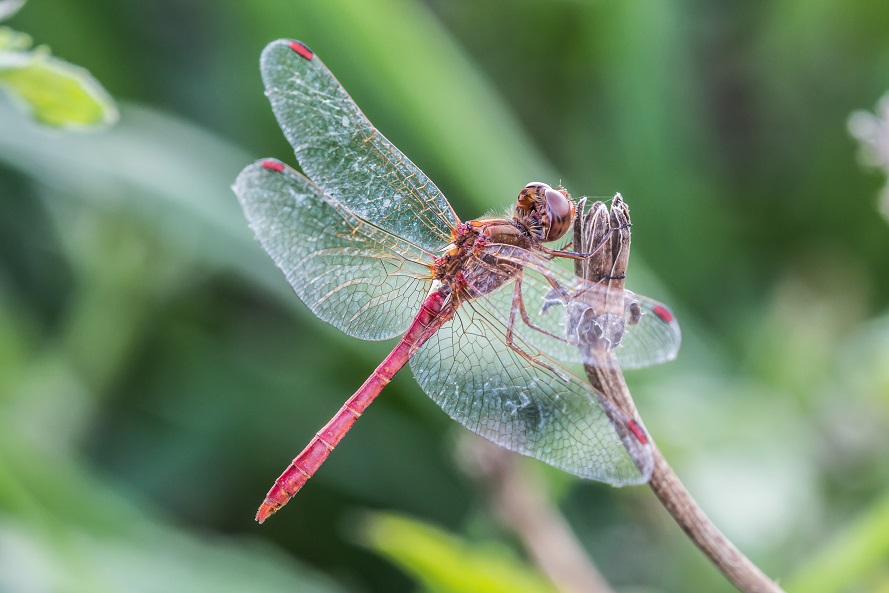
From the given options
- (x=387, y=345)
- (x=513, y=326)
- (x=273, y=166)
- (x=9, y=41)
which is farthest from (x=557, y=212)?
(x=387, y=345)

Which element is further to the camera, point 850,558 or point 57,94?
point 850,558

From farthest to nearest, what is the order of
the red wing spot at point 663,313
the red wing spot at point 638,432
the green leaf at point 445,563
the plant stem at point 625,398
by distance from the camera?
the green leaf at point 445,563, the red wing spot at point 663,313, the red wing spot at point 638,432, the plant stem at point 625,398

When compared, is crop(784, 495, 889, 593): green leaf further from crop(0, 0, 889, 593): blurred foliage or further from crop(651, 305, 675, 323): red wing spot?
crop(651, 305, 675, 323): red wing spot

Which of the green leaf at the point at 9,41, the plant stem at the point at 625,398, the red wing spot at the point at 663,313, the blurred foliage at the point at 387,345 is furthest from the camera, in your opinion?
the blurred foliage at the point at 387,345

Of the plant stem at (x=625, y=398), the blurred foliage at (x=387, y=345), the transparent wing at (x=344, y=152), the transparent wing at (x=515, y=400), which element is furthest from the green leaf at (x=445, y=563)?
the plant stem at (x=625, y=398)

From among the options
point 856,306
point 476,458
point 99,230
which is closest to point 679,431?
point 476,458

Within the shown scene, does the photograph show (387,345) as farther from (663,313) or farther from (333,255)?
(663,313)

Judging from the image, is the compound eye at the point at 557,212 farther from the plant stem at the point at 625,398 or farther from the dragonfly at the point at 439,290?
the plant stem at the point at 625,398
